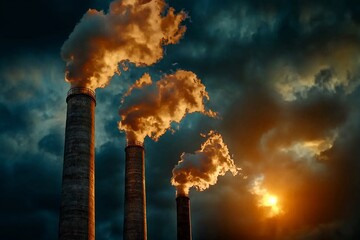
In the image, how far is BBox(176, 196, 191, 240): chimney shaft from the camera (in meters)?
35.3

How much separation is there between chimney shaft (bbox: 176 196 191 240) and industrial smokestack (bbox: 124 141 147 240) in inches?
210

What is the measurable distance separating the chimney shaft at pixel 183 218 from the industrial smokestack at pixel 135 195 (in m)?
5.34

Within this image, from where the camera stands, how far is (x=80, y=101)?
965 inches

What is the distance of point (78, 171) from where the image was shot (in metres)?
23.0

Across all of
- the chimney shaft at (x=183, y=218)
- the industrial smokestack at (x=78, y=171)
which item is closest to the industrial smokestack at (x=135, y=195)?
the chimney shaft at (x=183, y=218)

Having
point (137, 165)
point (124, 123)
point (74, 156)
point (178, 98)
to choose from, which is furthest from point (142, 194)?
point (74, 156)

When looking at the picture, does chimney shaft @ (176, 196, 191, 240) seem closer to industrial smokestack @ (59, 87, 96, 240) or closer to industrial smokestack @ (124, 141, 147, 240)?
industrial smokestack @ (124, 141, 147, 240)

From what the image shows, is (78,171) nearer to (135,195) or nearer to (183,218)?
(135,195)

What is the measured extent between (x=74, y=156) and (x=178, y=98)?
1071 cm

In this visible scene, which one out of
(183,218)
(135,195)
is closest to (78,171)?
(135,195)

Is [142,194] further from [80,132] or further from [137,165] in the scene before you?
[80,132]

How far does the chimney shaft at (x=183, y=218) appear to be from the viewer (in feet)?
116

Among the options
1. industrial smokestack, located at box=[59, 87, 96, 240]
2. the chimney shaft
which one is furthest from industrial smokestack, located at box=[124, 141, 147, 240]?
industrial smokestack, located at box=[59, 87, 96, 240]

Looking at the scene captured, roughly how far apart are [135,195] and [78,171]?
28.9ft
